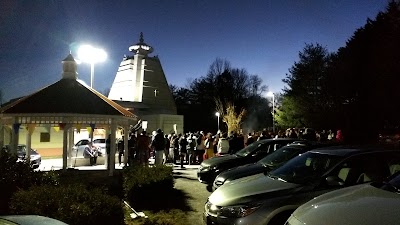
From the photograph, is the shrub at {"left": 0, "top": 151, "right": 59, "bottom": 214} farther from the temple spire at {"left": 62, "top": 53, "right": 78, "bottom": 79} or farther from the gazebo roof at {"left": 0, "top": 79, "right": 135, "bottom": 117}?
the temple spire at {"left": 62, "top": 53, "right": 78, "bottom": 79}

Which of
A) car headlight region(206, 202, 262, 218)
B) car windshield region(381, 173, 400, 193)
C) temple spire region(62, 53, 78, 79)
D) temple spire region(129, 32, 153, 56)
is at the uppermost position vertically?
temple spire region(129, 32, 153, 56)

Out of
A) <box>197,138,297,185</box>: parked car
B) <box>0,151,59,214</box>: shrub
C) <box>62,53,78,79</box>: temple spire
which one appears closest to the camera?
<box>0,151,59,214</box>: shrub

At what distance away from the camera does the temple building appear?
48.3 metres

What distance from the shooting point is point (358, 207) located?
394cm

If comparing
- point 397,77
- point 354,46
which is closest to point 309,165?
point 397,77

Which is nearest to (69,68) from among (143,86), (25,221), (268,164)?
(268,164)

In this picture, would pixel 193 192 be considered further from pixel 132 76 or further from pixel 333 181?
pixel 132 76

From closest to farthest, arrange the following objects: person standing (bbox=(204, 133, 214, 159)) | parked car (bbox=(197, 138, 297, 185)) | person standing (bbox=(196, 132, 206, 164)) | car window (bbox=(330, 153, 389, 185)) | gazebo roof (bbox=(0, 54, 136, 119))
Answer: car window (bbox=(330, 153, 389, 185)) → parked car (bbox=(197, 138, 297, 185)) → gazebo roof (bbox=(0, 54, 136, 119)) → person standing (bbox=(204, 133, 214, 159)) → person standing (bbox=(196, 132, 206, 164))

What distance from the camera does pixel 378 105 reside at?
86.6ft

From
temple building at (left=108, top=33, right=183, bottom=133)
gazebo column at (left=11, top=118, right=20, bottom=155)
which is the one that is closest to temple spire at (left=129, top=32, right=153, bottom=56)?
temple building at (left=108, top=33, right=183, bottom=133)

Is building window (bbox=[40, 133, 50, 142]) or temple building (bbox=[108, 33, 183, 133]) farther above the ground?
temple building (bbox=[108, 33, 183, 133])

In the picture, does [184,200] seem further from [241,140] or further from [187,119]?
[187,119]

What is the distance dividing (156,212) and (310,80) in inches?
1266

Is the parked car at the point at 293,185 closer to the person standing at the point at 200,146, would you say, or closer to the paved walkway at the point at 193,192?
the paved walkway at the point at 193,192
